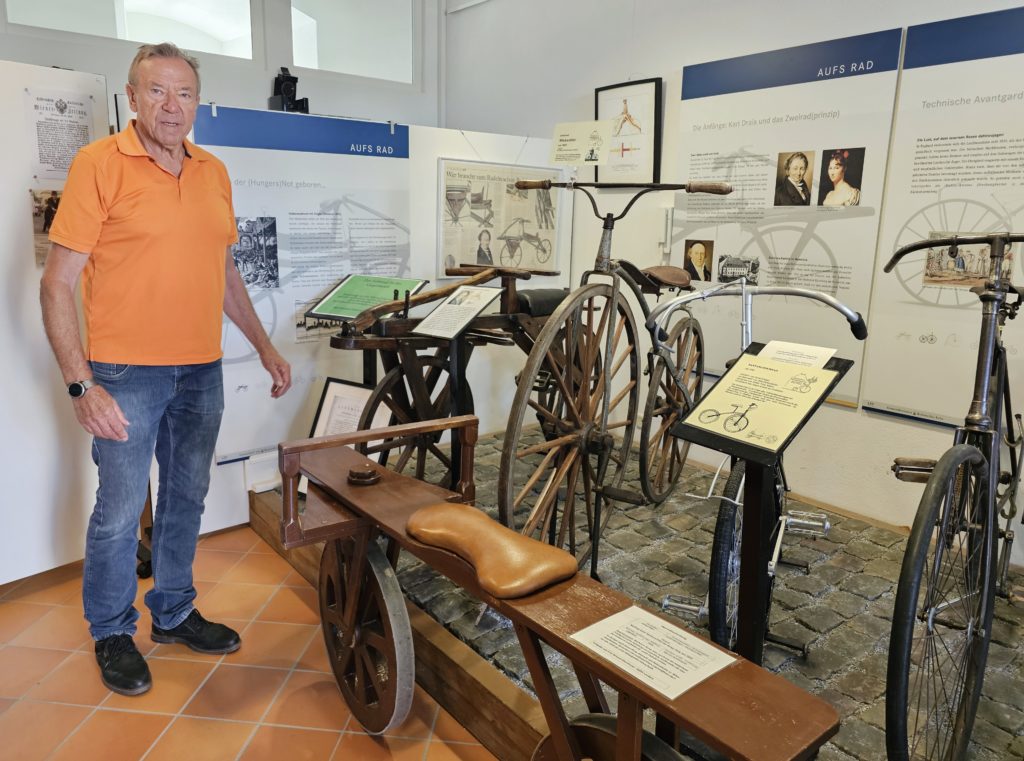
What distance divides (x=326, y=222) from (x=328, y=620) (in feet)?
6.66

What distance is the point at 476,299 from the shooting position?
283 cm

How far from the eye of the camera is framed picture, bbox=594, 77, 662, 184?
13.6 feet

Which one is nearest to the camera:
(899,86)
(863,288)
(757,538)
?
(757,538)

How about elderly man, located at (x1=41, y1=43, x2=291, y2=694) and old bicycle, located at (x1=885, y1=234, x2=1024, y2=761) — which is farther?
elderly man, located at (x1=41, y1=43, x2=291, y2=694)

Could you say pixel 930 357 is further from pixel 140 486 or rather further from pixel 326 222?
pixel 140 486

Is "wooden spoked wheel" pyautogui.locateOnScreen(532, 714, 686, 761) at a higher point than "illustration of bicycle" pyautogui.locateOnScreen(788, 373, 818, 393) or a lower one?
lower

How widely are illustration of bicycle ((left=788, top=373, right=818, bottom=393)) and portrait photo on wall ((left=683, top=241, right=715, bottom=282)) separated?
2499 millimetres

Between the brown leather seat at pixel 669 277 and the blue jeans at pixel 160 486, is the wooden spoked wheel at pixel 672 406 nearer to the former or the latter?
the brown leather seat at pixel 669 277

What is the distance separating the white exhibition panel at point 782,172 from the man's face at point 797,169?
0.11 feet

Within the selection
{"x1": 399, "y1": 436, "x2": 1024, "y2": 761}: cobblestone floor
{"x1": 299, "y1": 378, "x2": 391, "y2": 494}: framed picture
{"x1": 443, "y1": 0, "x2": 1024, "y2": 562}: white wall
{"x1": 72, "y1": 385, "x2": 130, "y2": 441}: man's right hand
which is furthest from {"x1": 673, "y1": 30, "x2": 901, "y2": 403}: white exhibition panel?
{"x1": 72, "y1": 385, "x2": 130, "y2": 441}: man's right hand

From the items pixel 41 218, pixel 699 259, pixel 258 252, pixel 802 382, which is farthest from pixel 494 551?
pixel 699 259

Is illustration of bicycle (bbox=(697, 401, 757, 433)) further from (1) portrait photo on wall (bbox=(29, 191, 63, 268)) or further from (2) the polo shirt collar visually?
(1) portrait photo on wall (bbox=(29, 191, 63, 268))

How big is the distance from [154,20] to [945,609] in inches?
194

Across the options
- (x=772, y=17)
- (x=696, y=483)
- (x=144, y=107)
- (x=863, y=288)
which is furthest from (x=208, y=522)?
(x=772, y=17)
